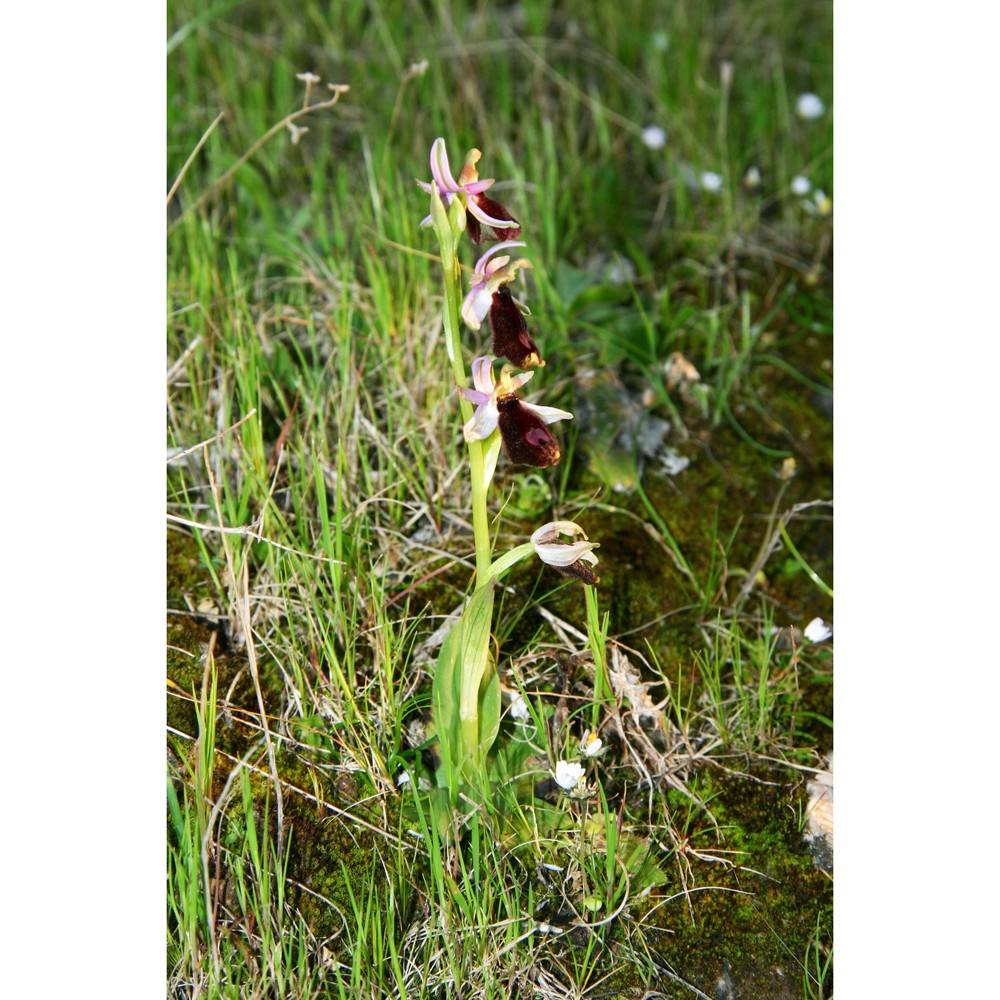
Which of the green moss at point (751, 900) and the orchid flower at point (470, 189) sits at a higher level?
the orchid flower at point (470, 189)

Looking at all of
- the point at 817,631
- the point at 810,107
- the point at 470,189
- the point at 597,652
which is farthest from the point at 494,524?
the point at 810,107

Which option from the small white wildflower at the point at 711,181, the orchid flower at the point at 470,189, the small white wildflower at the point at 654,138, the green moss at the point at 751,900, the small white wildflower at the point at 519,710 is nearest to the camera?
the orchid flower at the point at 470,189

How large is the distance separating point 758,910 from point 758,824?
5.5 inches

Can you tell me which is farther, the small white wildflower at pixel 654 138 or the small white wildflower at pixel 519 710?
the small white wildflower at pixel 654 138

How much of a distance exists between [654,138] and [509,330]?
173 cm

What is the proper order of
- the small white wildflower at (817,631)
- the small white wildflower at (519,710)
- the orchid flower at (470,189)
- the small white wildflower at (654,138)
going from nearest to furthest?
the orchid flower at (470,189), the small white wildflower at (519,710), the small white wildflower at (817,631), the small white wildflower at (654,138)

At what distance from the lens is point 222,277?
2.34 meters

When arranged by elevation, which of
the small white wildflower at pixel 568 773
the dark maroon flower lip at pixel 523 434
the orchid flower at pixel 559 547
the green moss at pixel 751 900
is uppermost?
the dark maroon flower lip at pixel 523 434

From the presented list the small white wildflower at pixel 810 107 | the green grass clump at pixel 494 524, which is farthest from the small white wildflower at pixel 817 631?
the small white wildflower at pixel 810 107

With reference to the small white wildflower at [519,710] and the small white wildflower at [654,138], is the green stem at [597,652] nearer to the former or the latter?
the small white wildflower at [519,710]

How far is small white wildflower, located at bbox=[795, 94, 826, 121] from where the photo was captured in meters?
3.04

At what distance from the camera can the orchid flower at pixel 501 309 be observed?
1420 millimetres

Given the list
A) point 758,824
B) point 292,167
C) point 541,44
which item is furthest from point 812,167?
point 758,824

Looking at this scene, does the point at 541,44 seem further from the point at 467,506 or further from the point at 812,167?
the point at 467,506
